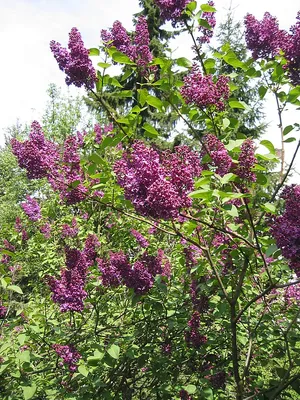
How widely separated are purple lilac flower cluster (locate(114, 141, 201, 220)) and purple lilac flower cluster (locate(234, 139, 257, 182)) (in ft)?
0.83

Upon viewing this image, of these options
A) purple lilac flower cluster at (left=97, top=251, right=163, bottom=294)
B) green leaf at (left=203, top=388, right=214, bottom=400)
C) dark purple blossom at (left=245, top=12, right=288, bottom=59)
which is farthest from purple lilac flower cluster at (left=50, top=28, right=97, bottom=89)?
green leaf at (left=203, top=388, right=214, bottom=400)

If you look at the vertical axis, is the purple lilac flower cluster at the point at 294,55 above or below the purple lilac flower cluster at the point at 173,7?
below

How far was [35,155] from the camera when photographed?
2.52m

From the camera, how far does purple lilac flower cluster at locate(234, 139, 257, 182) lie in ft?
6.27

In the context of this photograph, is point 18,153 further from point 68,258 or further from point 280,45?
point 280,45


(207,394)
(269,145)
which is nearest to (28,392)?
(207,394)

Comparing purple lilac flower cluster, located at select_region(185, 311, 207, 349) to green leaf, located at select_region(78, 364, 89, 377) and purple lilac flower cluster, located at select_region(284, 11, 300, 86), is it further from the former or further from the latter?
purple lilac flower cluster, located at select_region(284, 11, 300, 86)

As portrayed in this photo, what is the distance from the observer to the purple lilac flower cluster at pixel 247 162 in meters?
1.91

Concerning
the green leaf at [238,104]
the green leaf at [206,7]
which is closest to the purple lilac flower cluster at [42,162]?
the green leaf at [238,104]

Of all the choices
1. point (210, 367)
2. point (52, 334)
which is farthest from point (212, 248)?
point (52, 334)

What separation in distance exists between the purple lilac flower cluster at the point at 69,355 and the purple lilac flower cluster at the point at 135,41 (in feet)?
6.26

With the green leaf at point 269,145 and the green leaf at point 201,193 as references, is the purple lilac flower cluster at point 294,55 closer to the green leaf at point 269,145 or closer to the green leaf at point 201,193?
the green leaf at point 269,145

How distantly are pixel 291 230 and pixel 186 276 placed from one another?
1.83 m

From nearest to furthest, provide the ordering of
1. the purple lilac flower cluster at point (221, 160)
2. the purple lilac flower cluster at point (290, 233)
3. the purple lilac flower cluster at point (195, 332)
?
1. the purple lilac flower cluster at point (290, 233)
2. the purple lilac flower cluster at point (221, 160)
3. the purple lilac flower cluster at point (195, 332)
